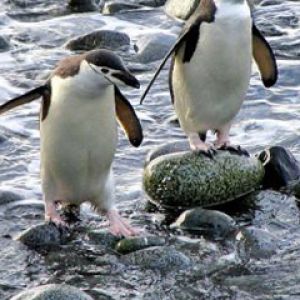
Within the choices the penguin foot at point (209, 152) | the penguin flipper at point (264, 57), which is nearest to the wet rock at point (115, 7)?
the penguin flipper at point (264, 57)

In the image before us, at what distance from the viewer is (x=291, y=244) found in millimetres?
5961

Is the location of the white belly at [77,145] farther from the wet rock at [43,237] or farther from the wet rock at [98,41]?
the wet rock at [98,41]

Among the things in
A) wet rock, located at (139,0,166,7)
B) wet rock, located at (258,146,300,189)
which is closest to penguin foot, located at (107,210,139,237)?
wet rock, located at (258,146,300,189)

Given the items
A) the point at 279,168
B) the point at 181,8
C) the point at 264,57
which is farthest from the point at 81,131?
the point at 181,8

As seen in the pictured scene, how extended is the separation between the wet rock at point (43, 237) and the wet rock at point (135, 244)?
0.35 metres

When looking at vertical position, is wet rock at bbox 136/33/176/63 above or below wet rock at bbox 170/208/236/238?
below

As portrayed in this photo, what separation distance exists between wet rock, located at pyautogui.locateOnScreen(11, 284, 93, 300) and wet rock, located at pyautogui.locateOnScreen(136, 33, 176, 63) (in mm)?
4666

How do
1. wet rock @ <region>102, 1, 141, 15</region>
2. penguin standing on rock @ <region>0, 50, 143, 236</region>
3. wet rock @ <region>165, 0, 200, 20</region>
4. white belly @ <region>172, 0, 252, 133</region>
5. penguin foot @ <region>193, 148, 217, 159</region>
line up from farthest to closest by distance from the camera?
wet rock @ <region>102, 1, 141, 15</region> < wet rock @ <region>165, 0, 200, 20</region> < penguin foot @ <region>193, 148, 217, 159</region> < white belly @ <region>172, 0, 252, 133</region> < penguin standing on rock @ <region>0, 50, 143, 236</region>

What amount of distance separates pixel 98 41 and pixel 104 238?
4.15 metres

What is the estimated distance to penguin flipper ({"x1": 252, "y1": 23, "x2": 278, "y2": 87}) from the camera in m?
7.09

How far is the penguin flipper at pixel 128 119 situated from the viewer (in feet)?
20.4

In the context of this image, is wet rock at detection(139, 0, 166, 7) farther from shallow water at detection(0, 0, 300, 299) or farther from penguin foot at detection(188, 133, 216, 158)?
penguin foot at detection(188, 133, 216, 158)

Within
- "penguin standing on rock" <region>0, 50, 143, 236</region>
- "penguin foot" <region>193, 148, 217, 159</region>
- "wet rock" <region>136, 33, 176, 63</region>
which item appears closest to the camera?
"penguin standing on rock" <region>0, 50, 143, 236</region>

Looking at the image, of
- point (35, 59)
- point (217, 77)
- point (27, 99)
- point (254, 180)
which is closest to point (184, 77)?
point (217, 77)
